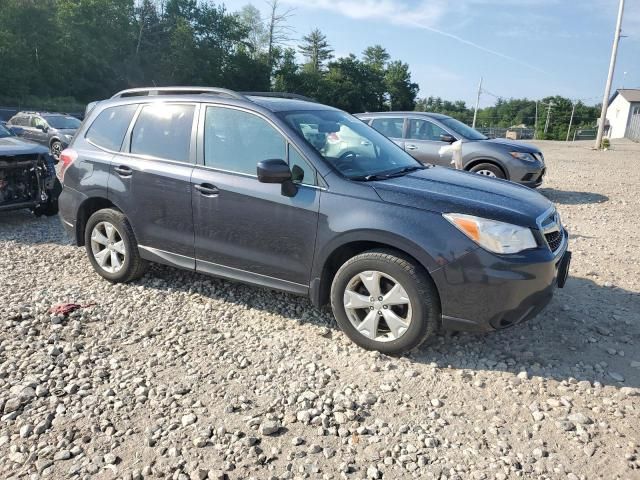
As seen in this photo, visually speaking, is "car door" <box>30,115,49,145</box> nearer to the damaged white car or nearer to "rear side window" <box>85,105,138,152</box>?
the damaged white car

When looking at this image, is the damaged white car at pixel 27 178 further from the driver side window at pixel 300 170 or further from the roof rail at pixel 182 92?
the driver side window at pixel 300 170

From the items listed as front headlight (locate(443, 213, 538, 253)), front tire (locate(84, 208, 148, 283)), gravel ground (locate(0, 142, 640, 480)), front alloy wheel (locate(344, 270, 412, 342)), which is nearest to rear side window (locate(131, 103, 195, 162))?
front tire (locate(84, 208, 148, 283))

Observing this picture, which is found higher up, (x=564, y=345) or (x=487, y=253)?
(x=487, y=253)

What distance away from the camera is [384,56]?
315 feet

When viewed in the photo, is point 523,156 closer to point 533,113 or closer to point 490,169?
point 490,169

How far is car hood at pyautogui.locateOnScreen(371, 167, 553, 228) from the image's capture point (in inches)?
130

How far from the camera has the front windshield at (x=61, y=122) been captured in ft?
57.8

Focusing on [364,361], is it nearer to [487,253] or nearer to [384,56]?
[487,253]

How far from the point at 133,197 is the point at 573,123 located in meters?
92.4

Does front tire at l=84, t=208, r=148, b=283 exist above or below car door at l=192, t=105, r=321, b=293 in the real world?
below

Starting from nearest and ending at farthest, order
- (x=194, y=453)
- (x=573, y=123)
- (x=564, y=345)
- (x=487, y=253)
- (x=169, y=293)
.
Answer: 1. (x=194, y=453)
2. (x=487, y=253)
3. (x=564, y=345)
4. (x=169, y=293)
5. (x=573, y=123)

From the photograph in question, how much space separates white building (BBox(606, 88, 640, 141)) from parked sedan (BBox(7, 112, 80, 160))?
188 ft

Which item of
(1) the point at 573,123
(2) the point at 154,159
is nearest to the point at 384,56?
(1) the point at 573,123

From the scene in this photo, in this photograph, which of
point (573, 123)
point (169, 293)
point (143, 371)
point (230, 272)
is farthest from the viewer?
point (573, 123)
